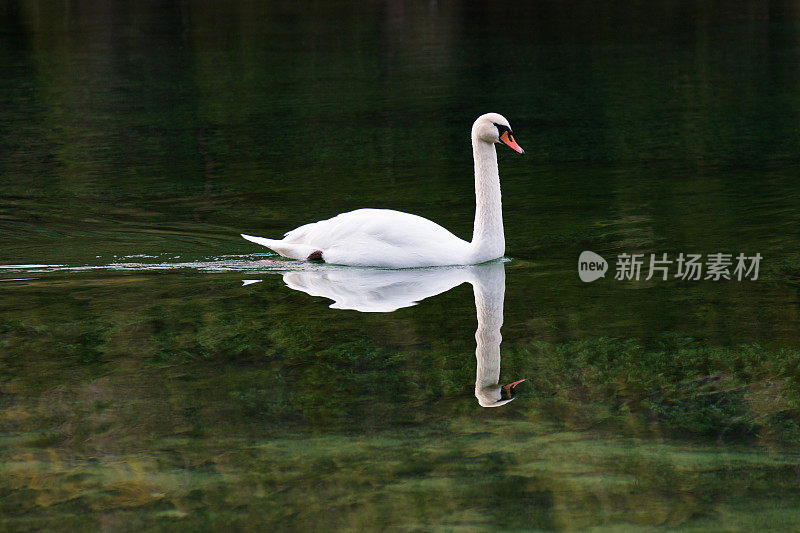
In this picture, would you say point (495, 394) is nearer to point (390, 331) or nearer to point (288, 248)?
point (390, 331)

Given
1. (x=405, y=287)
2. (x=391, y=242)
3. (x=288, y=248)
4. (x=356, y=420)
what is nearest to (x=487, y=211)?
(x=391, y=242)

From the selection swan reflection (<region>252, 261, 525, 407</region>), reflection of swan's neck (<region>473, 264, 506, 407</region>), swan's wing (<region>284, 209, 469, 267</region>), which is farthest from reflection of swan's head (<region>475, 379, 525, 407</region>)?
swan's wing (<region>284, 209, 469, 267</region>)

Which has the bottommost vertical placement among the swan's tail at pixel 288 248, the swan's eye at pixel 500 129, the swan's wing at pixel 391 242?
the swan's tail at pixel 288 248

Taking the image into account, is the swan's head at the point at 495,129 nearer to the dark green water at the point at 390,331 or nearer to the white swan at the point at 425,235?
the white swan at the point at 425,235

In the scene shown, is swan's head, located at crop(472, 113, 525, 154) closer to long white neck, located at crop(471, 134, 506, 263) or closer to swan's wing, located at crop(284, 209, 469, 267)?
long white neck, located at crop(471, 134, 506, 263)

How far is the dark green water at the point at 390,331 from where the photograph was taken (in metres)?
5.99

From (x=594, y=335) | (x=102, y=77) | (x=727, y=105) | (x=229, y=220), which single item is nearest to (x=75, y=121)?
(x=102, y=77)

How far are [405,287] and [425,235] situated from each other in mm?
543

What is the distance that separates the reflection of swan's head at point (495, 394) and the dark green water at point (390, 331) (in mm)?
69

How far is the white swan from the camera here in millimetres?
10133

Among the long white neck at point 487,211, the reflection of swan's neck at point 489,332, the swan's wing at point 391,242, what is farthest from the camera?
the long white neck at point 487,211

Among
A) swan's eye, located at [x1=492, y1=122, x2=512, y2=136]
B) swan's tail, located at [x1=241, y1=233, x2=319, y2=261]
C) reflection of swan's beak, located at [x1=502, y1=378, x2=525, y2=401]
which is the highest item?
swan's eye, located at [x1=492, y1=122, x2=512, y2=136]

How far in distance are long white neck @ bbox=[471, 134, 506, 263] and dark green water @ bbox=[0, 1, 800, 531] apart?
284 mm

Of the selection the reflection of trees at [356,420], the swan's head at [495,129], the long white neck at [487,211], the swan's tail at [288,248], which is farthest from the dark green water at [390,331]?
the swan's head at [495,129]
